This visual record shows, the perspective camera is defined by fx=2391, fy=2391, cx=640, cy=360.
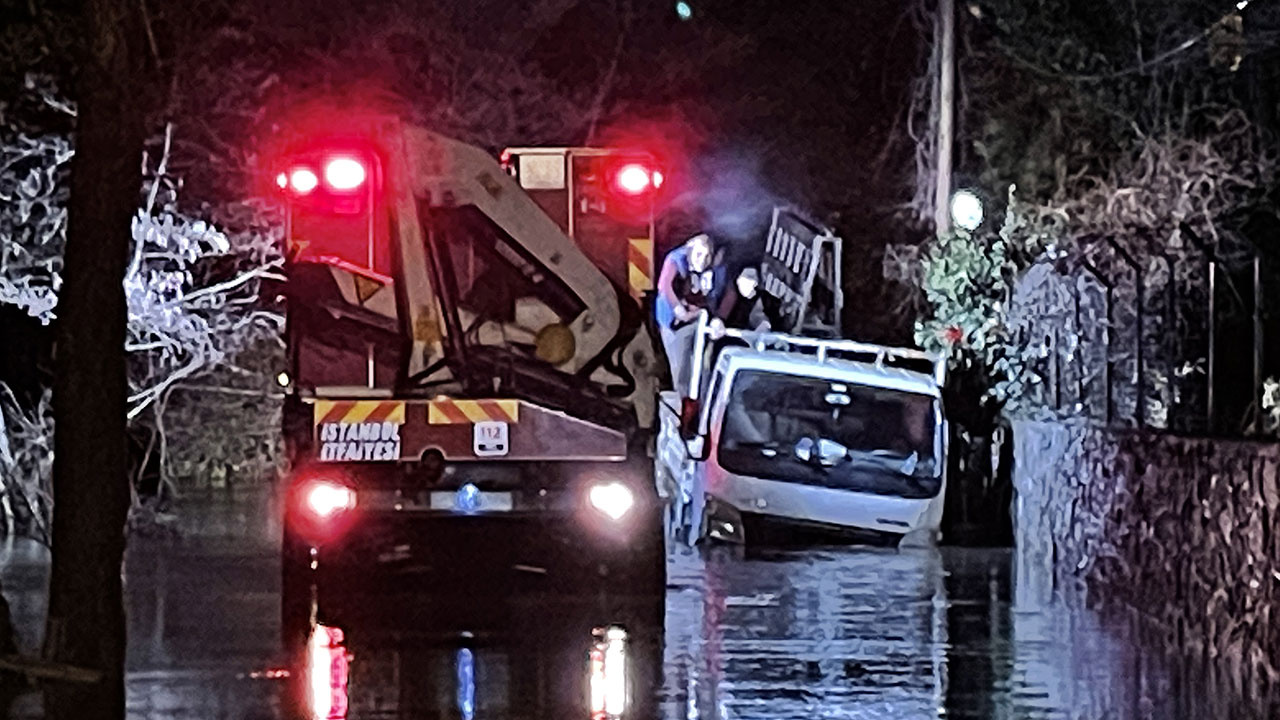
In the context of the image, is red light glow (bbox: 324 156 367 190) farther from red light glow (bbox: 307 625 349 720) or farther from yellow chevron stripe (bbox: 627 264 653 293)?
red light glow (bbox: 307 625 349 720)

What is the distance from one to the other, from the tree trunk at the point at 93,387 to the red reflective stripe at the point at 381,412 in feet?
10.9

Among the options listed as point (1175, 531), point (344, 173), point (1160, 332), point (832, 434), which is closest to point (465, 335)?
point (344, 173)

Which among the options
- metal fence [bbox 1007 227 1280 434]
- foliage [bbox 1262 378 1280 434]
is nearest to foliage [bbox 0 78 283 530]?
metal fence [bbox 1007 227 1280 434]

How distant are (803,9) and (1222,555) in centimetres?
1780

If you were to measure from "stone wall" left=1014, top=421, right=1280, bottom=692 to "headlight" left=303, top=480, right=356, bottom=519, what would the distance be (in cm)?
520

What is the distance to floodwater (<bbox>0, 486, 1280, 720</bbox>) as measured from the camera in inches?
466

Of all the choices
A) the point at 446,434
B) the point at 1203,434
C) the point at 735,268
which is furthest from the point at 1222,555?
the point at 735,268

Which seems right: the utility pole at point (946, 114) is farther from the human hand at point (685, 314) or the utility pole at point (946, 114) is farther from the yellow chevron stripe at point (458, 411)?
the yellow chevron stripe at point (458, 411)

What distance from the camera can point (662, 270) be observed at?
82.4ft

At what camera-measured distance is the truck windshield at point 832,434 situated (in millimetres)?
21891

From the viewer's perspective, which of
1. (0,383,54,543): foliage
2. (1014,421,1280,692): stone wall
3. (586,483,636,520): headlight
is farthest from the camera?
(0,383,54,543): foliage

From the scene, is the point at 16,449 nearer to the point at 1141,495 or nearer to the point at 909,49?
the point at 1141,495

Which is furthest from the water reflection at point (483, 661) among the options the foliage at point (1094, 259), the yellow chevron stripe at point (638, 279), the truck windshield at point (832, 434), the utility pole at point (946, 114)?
the utility pole at point (946, 114)

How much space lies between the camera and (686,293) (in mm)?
25312
